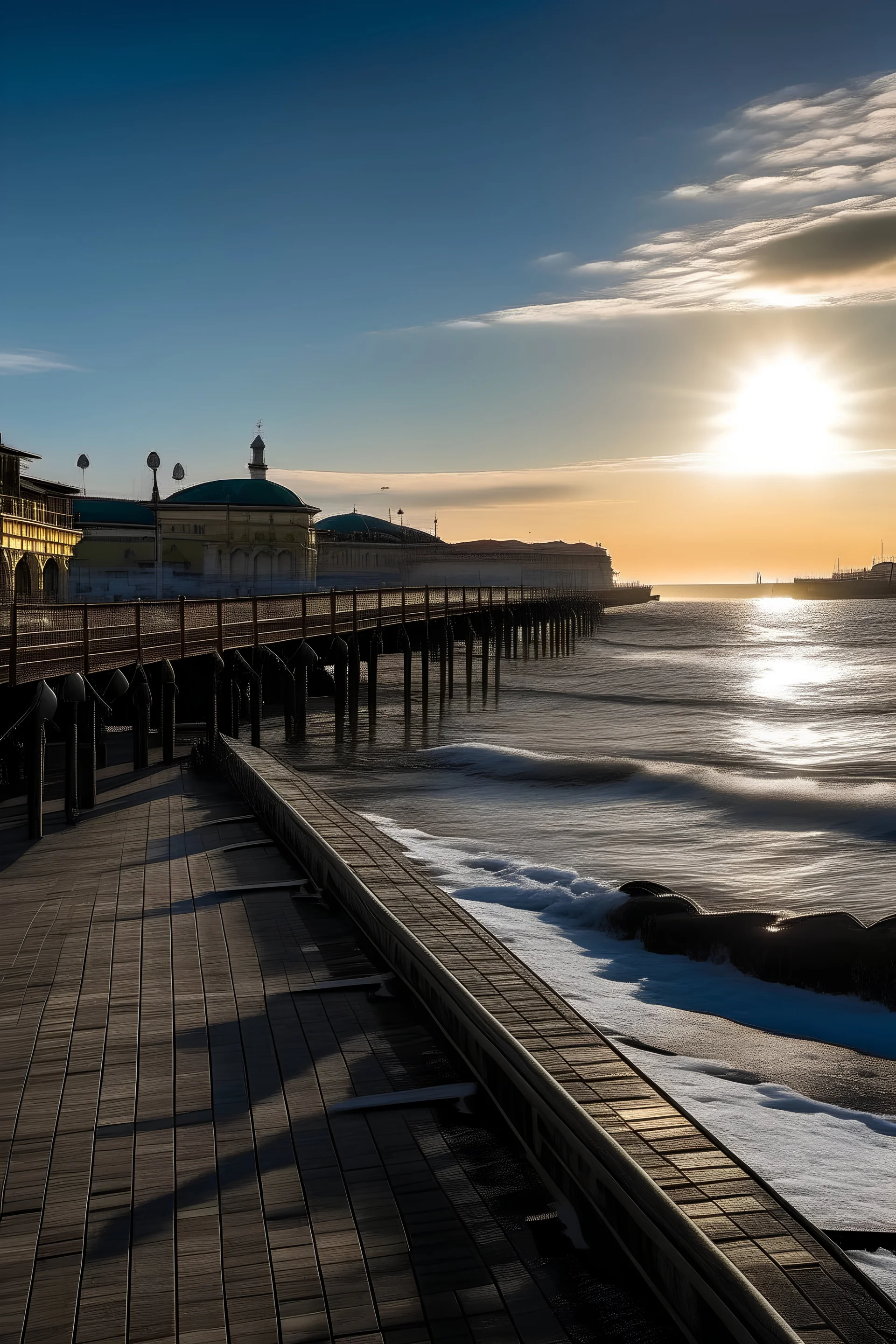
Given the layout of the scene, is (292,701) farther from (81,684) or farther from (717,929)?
(717,929)

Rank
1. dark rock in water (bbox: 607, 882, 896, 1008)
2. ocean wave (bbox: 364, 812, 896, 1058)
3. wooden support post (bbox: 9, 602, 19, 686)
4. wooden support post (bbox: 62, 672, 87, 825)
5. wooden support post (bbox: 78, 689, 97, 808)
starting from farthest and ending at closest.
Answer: wooden support post (bbox: 78, 689, 97, 808) → wooden support post (bbox: 62, 672, 87, 825) → wooden support post (bbox: 9, 602, 19, 686) → dark rock in water (bbox: 607, 882, 896, 1008) → ocean wave (bbox: 364, 812, 896, 1058)

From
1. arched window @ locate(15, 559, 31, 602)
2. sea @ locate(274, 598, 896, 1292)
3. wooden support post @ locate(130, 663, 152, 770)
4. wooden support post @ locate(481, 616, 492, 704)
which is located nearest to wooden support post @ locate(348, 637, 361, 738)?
sea @ locate(274, 598, 896, 1292)

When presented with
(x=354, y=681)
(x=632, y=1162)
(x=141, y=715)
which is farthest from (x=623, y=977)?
(x=354, y=681)

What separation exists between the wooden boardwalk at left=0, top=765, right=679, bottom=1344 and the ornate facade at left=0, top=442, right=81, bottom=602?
3578 cm

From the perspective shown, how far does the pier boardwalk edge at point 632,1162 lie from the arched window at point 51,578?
5021 centimetres

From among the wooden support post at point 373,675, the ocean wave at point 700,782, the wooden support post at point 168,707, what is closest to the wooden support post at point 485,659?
the wooden support post at point 373,675

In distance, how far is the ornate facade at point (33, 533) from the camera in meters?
46.2

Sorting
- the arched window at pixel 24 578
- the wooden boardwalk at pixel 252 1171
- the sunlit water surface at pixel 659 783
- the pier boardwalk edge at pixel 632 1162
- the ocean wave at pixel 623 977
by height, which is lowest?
the sunlit water surface at pixel 659 783

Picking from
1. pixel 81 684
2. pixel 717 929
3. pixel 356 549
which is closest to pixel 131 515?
pixel 356 549

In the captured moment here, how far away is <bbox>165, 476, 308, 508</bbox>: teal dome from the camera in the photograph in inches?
4094

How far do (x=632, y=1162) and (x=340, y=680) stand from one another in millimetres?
28058

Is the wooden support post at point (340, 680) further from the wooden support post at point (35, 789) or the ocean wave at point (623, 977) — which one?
the wooden support post at point (35, 789)

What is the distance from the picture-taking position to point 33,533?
163 feet

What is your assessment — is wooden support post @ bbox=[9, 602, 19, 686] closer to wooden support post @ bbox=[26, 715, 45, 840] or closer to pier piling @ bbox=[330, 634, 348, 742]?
wooden support post @ bbox=[26, 715, 45, 840]
